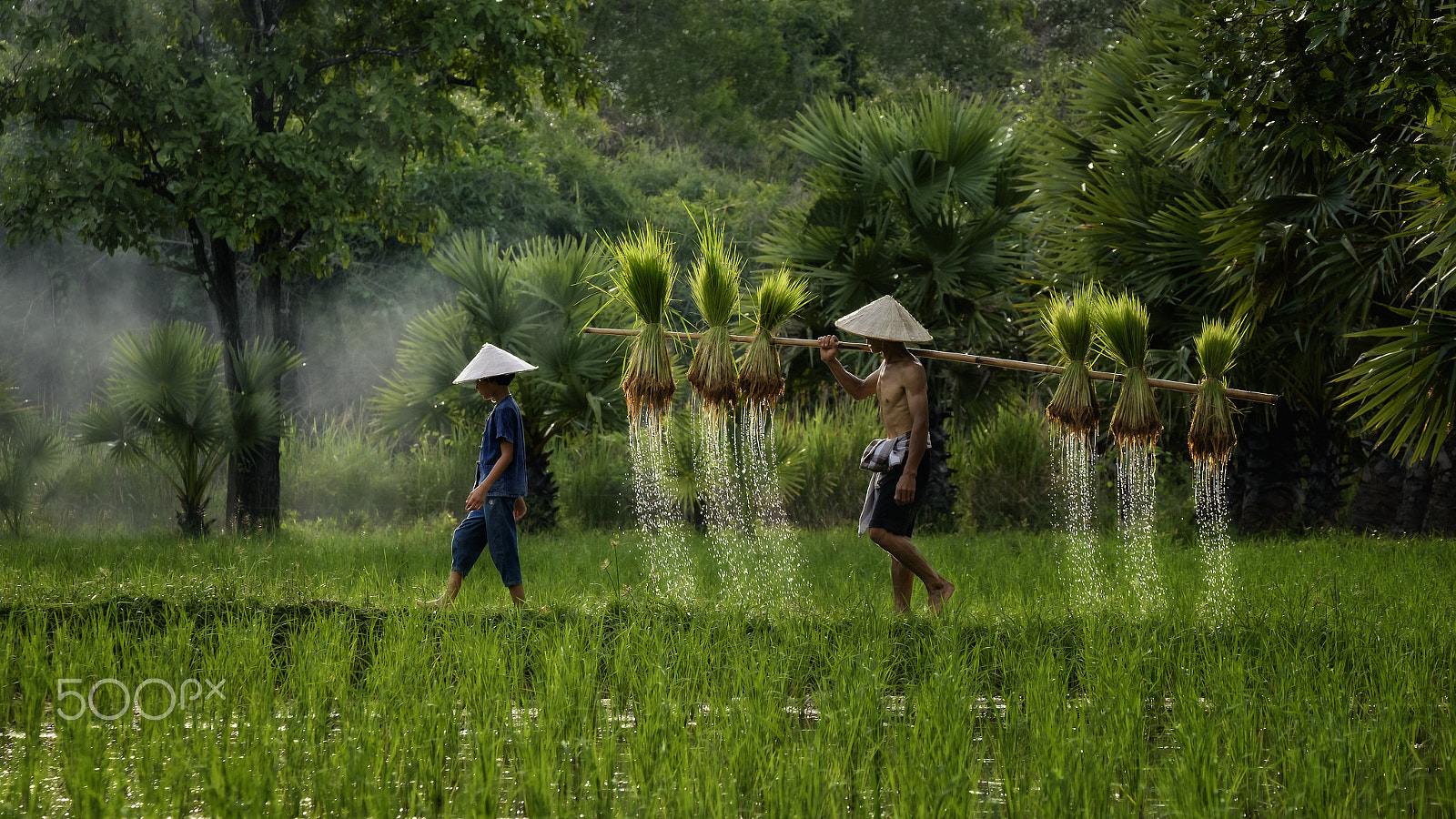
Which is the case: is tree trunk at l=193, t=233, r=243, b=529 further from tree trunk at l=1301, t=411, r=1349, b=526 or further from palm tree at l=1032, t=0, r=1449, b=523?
tree trunk at l=1301, t=411, r=1349, b=526

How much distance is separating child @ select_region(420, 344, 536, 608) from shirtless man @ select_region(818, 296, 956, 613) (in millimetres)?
1830

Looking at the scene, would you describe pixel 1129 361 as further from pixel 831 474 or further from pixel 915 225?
pixel 831 474

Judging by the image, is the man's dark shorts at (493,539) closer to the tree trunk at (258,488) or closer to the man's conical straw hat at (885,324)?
the man's conical straw hat at (885,324)

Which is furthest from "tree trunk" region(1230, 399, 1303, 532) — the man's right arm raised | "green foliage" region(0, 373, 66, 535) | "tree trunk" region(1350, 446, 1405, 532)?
"green foliage" region(0, 373, 66, 535)

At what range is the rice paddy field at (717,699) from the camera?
13.2ft

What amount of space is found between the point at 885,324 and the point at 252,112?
8491mm

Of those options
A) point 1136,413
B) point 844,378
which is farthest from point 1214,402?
point 844,378

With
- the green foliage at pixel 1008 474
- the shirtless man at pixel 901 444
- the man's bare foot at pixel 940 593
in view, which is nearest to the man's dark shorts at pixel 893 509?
the shirtless man at pixel 901 444

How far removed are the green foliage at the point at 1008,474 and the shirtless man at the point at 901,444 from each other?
7803 millimetres

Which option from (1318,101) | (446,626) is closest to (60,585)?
(446,626)

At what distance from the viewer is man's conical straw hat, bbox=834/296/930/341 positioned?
22.3 ft

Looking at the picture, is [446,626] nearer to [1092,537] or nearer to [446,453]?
[1092,537]

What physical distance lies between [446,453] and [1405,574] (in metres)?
11.7

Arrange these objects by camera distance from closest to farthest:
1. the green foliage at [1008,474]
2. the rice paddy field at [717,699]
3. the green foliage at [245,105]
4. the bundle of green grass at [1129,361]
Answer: the rice paddy field at [717,699], the bundle of green grass at [1129,361], the green foliage at [245,105], the green foliage at [1008,474]
